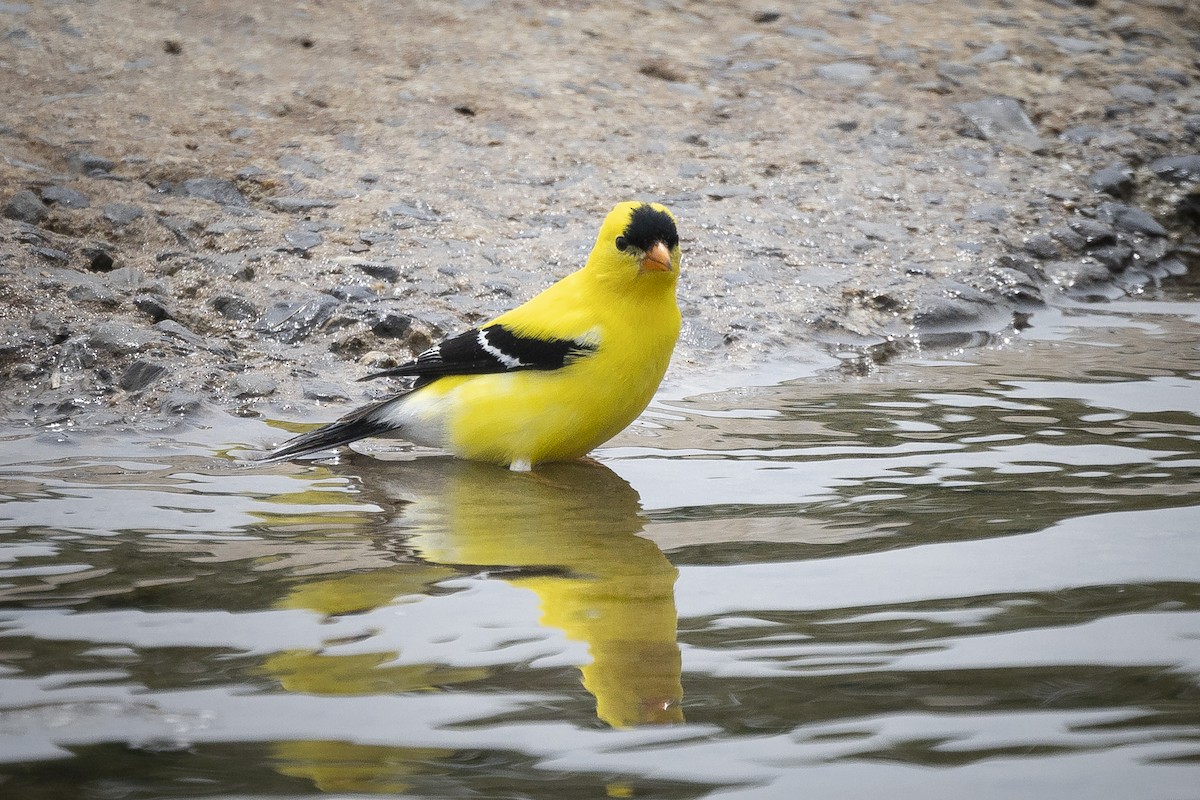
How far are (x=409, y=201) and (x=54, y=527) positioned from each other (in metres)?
4.26

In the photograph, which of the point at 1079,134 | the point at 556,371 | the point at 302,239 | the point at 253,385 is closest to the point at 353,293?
the point at 302,239

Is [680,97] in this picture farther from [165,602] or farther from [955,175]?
[165,602]

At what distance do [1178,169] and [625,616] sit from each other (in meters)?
7.56

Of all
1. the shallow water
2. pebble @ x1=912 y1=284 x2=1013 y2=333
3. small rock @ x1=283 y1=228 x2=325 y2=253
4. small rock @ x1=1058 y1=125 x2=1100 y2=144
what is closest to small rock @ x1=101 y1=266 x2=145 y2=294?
small rock @ x1=283 y1=228 x2=325 y2=253

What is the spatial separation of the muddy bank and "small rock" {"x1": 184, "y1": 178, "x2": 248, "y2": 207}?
0.05ft

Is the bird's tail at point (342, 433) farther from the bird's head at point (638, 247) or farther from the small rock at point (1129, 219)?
the small rock at point (1129, 219)

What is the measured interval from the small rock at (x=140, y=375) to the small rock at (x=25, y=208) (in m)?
1.72

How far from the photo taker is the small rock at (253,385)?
5.82 meters

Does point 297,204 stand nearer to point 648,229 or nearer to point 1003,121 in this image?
point 648,229

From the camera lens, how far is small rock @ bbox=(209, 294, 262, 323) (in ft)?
21.5

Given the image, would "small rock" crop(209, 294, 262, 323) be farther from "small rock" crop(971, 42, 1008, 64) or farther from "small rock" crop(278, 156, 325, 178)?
"small rock" crop(971, 42, 1008, 64)

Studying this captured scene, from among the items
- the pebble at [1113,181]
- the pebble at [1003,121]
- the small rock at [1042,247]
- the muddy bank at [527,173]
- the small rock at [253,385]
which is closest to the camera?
the small rock at [253,385]

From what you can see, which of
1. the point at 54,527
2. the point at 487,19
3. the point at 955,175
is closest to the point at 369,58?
the point at 487,19

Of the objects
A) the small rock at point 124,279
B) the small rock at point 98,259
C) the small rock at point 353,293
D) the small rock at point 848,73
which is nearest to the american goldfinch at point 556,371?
the small rock at point 353,293
